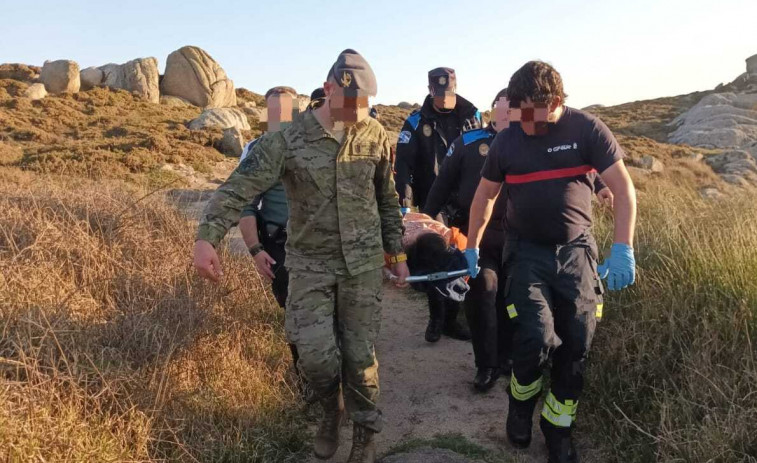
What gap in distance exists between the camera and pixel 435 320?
16.7ft

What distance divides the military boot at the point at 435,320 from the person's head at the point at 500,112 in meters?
1.69

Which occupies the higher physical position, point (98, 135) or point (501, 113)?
point (98, 135)

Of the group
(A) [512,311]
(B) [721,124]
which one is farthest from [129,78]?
(B) [721,124]

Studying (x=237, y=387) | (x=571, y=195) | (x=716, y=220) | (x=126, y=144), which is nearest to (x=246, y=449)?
(x=237, y=387)

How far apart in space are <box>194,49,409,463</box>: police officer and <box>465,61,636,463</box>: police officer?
28.6 inches

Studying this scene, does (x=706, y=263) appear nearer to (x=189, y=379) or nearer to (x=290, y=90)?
(x=290, y=90)

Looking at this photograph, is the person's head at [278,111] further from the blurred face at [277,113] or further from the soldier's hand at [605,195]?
the soldier's hand at [605,195]

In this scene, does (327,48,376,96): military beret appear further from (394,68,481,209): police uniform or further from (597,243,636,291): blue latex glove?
(394,68,481,209): police uniform

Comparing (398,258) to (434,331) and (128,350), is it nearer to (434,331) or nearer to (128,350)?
(128,350)

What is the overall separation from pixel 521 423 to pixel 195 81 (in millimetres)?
36004

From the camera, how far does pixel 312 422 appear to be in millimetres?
3600

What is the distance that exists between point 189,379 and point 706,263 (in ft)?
11.0

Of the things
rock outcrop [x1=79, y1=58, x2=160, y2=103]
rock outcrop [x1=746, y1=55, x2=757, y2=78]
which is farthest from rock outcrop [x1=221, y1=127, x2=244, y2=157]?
rock outcrop [x1=746, y1=55, x2=757, y2=78]

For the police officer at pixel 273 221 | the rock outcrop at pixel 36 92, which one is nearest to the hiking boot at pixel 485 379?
the police officer at pixel 273 221
